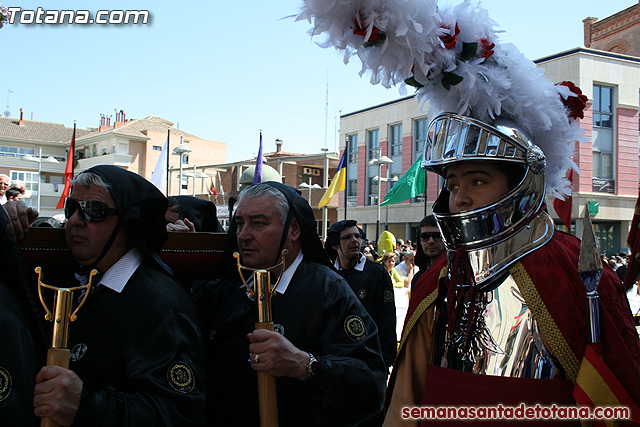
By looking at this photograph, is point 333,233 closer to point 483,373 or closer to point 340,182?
point 483,373

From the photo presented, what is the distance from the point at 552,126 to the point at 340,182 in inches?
600

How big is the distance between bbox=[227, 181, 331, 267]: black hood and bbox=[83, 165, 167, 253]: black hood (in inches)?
19.3

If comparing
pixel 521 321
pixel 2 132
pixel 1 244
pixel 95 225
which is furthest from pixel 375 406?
pixel 2 132

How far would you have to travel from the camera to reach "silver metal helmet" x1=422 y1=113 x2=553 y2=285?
6.87ft

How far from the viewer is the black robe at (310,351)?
242 centimetres

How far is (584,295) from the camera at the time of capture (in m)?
1.91

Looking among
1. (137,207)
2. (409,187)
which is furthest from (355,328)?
(409,187)

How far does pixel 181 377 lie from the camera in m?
2.03

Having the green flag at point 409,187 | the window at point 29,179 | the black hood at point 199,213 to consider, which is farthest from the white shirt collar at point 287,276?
the window at point 29,179

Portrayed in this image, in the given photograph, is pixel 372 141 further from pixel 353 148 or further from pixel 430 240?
pixel 430 240

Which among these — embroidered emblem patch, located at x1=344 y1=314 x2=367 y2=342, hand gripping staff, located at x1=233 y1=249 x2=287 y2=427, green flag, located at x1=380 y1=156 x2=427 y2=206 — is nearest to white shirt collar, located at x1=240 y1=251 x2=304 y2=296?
embroidered emblem patch, located at x1=344 y1=314 x2=367 y2=342

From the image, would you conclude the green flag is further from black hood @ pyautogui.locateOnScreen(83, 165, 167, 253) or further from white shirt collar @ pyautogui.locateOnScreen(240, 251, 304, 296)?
black hood @ pyautogui.locateOnScreen(83, 165, 167, 253)

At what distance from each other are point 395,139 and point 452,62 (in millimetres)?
30760

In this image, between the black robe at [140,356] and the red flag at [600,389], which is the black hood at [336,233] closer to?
the black robe at [140,356]
